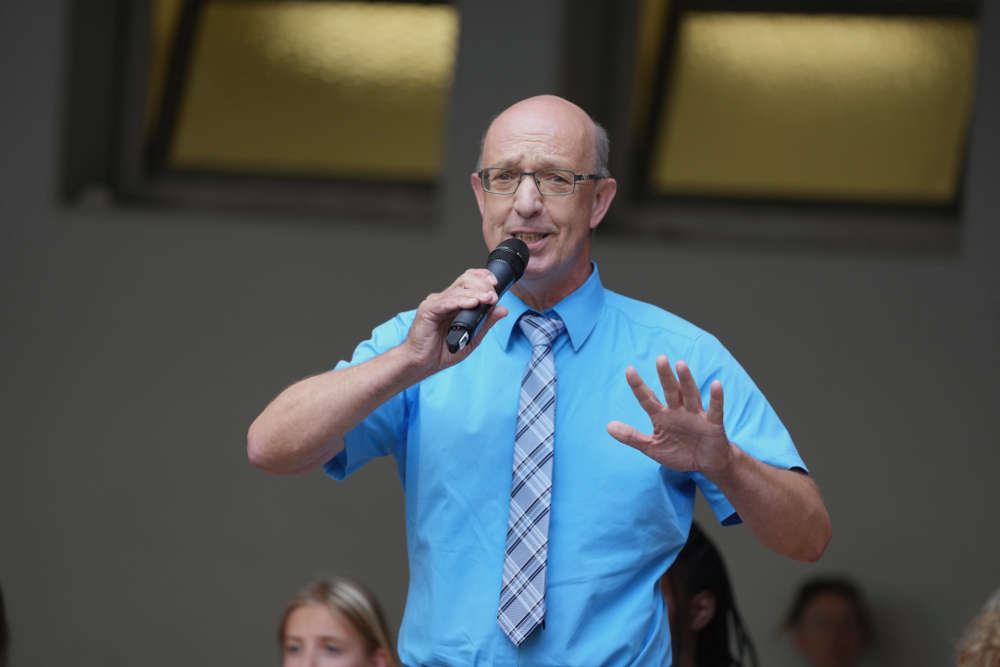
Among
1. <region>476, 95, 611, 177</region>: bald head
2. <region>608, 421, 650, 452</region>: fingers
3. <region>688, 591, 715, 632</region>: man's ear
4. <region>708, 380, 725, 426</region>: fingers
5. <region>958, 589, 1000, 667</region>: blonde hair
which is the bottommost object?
<region>688, 591, 715, 632</region>: man's ear

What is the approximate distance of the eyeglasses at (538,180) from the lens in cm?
186

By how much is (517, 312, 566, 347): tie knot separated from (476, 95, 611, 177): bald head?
0.23 meters

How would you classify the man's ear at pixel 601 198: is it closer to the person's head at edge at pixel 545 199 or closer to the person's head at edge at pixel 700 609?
the person's head at edge at pixel 545 199

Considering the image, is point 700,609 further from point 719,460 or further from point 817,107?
point 817,107

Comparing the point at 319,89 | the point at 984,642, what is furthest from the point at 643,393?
the point at 319,89

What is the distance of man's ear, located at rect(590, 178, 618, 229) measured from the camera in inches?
76.5

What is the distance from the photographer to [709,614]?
298 cm

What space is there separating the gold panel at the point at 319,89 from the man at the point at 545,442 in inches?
87.4

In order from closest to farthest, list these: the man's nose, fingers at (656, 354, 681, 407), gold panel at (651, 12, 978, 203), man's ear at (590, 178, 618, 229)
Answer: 1. fingers at (656, 354, 681, 407)
2. the man's nose
3. man's ear at (590, 178, 618, 229)
4. gold panel at (651, 12, 978, 203)

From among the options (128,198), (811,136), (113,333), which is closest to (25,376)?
(113,333)

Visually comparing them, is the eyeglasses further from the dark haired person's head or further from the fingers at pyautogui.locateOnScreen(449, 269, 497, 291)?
the dark haired person's head

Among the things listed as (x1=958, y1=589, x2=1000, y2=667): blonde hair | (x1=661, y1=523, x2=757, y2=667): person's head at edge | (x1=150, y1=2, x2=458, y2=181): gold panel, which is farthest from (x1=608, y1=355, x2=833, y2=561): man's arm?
(x1=150, y1=2, x2=458, y2=181): gold panel

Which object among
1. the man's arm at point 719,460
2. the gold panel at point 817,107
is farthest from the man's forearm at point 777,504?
the gold panel at point 817,107

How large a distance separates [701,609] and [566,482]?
4.20ft
